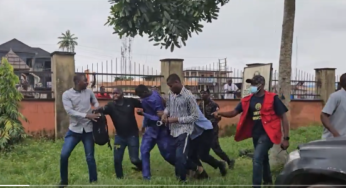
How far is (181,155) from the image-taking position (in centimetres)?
656

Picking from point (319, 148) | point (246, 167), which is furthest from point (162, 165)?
point (319, 148)

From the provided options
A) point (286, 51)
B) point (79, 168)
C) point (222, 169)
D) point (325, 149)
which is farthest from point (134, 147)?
point (325, 149)

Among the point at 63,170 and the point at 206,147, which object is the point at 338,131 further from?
the point at 63,170

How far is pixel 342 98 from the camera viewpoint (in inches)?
237

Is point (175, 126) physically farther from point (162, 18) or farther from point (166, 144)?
point (162, 18)

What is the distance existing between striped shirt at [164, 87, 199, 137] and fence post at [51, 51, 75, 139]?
6524 millimetres

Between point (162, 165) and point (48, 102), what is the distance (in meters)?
5.05

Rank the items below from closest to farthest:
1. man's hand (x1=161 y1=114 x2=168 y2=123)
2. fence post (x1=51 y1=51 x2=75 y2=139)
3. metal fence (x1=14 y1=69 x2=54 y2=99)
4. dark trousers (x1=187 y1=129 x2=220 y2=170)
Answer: man's hand (x1=161 y1=114 x2=168 y2=123) < dark trousers (x1=187 y1=129 x2=220 y2=170) < fence post (x1=51 y1=51 x2=75 y2=139) < metal fence (x1=14 y1=69 x2=54 y2=99)

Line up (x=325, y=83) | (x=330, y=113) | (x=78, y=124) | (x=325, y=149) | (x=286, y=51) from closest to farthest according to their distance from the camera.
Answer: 1. (x=325, y=149)
2. (x=330, y=113)
3. (x=78, y=124)
4. (x=286, y=51)
5. (x=325, y=83)

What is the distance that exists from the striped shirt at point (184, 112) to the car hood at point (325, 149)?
2.38 meters

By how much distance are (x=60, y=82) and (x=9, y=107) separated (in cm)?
202

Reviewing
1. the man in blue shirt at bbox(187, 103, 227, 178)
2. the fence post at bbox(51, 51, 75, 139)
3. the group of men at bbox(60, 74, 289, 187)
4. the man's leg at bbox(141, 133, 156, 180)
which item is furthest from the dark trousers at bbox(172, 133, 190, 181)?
the fence post at bbox(51, 51, 75, 139)

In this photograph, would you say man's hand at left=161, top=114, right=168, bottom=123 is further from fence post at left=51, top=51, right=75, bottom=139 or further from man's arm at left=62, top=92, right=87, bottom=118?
fence post at left=51, top=51, right=75, bottom=139

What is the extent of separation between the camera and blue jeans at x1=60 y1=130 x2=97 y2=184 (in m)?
6.85
